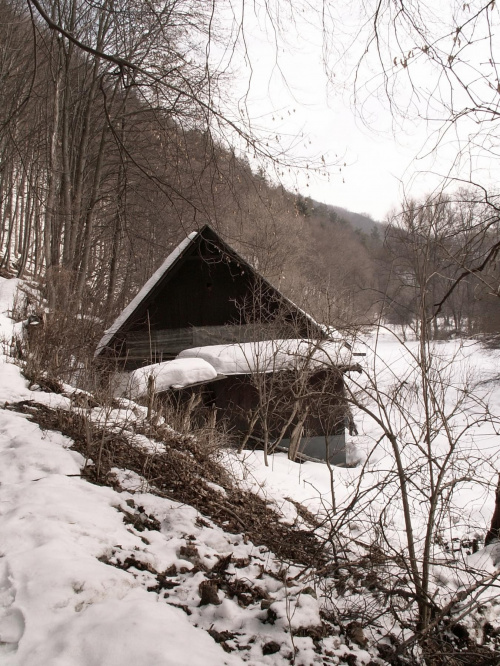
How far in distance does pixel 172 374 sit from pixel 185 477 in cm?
488

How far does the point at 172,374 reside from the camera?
31.1 ft

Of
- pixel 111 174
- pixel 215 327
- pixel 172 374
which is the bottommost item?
pixel 172 374

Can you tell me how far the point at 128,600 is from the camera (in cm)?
261

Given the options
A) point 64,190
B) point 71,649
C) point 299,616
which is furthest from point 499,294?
point 64,190

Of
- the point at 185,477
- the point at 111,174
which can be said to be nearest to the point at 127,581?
the point at 185,477

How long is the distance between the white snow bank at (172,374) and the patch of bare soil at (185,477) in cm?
219

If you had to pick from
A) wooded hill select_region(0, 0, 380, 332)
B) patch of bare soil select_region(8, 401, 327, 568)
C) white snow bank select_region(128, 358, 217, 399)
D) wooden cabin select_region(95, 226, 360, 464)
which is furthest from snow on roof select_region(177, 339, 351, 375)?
patch of bare soil select_region(8, 401, 327, 568)

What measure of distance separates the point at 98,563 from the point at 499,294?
11.0 ft

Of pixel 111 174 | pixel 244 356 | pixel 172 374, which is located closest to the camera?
pixel 172 374

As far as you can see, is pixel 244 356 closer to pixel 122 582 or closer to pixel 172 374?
pixel 172 374

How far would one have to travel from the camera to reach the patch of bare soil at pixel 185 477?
4.03 meters

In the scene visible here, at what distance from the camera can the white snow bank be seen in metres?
7.71

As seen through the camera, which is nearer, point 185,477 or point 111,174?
point 185,477

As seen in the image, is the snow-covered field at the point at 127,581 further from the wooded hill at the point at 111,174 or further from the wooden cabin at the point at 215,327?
the wooden cabin at the point at 215,327
